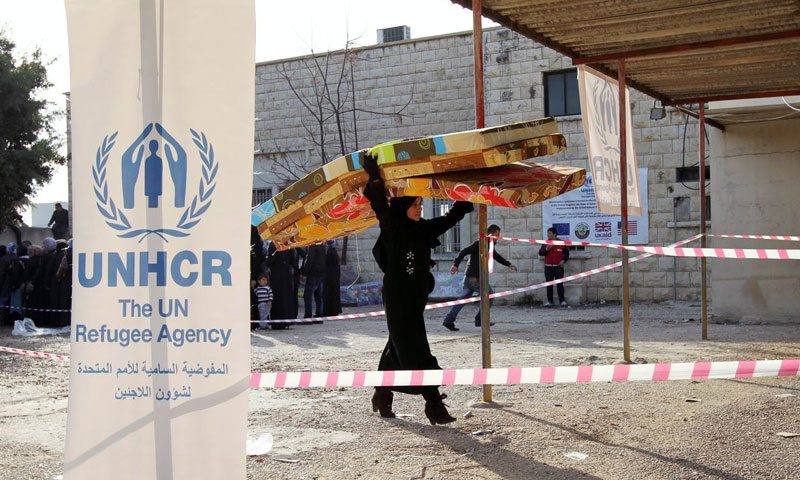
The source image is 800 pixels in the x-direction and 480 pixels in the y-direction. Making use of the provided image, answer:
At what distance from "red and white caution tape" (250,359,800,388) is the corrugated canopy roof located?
3.47m

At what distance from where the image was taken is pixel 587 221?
20047mm

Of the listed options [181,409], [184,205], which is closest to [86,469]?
[181,409]

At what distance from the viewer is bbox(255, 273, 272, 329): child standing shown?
16156 millimetres

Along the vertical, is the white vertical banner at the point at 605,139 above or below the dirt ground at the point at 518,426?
above

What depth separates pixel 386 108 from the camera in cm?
2280

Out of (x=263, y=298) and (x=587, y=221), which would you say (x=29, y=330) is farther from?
(x=587, y=221)

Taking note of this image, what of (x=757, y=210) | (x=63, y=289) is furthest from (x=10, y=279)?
(x=757, y=210)

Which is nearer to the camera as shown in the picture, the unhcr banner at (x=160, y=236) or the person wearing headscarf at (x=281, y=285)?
the unhcr banner at (x=160, y=236)

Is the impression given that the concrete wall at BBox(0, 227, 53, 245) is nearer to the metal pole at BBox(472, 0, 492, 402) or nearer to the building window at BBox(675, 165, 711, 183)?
the building window at BBox(675, 165, 711, 183)

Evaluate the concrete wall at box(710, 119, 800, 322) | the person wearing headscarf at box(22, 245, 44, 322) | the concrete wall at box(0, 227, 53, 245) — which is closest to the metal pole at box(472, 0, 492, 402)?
the concrete wall at box(710, 119, 800, 322)

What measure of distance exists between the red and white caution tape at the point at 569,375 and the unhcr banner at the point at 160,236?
86 cm

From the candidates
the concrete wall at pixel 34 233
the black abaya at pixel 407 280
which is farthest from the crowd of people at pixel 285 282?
the concrete wall at pixel 34 233

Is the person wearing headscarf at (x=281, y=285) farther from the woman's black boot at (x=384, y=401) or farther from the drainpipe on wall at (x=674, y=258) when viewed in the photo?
the woman's black boot at (x=384, y=401)

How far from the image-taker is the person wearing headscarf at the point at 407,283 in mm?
6789
